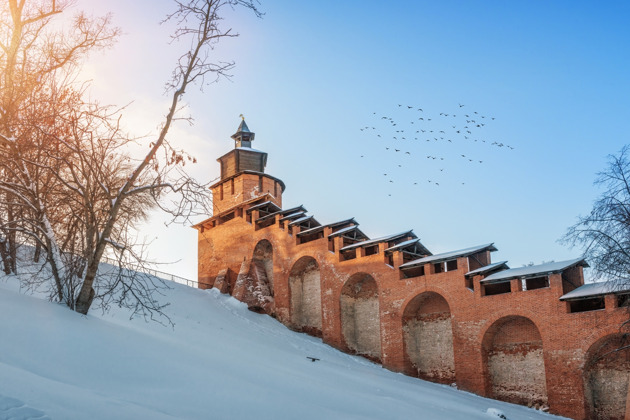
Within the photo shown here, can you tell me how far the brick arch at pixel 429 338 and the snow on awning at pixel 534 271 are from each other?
2.48 metres

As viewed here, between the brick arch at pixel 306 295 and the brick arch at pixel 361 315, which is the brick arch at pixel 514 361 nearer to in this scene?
the brick arch at pixel 361 315

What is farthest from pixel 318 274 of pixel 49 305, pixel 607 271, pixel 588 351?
pixel 49 305

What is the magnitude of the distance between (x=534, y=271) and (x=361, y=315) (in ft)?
25.8

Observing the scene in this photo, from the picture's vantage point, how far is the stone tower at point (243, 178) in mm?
31125

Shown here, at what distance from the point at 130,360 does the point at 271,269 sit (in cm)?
1985

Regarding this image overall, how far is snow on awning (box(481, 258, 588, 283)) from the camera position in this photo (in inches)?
679

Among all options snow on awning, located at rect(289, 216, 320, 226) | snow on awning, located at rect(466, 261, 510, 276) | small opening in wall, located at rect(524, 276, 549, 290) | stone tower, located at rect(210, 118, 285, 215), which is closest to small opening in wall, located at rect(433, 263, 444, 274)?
snow on awning, located at rect(466, 261, 510, 276)

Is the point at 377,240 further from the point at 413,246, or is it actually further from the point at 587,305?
the point at 587,305

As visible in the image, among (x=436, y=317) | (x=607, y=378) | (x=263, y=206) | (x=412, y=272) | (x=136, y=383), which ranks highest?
(x=263, y=206)

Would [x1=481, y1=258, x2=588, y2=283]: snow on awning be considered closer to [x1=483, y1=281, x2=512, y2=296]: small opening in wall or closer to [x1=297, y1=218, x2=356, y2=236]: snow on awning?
[x1=483, y1=281, x2=512, y2=296]: small opening in wall

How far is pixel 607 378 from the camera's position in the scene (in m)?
16.2

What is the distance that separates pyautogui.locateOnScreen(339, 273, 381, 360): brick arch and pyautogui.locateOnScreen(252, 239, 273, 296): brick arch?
18.2 feet

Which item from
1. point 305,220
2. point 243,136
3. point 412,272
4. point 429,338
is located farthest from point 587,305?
point 243,136

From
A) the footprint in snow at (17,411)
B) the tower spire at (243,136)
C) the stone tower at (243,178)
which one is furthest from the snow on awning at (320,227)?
the footprint in snow at (17,411)
